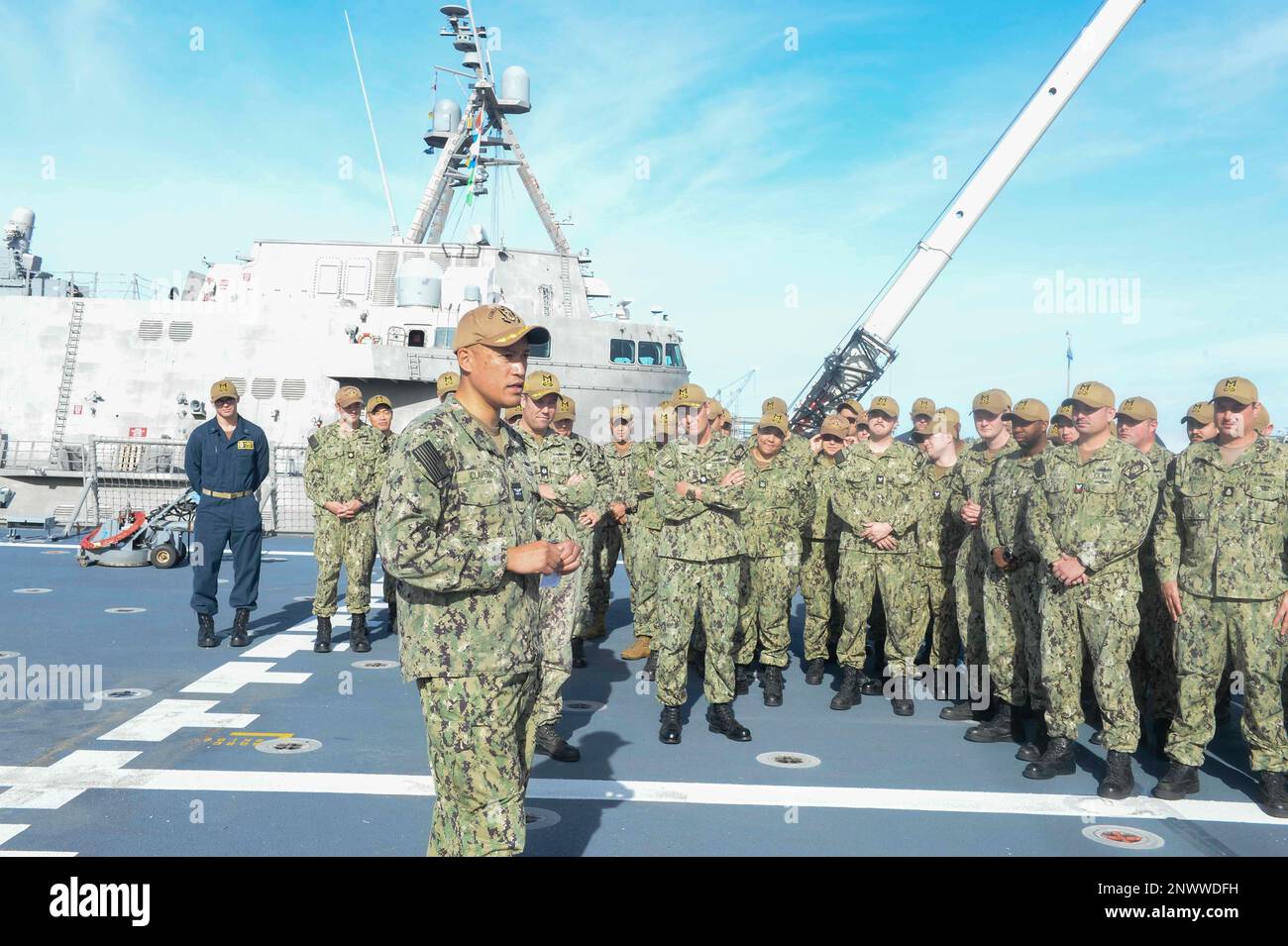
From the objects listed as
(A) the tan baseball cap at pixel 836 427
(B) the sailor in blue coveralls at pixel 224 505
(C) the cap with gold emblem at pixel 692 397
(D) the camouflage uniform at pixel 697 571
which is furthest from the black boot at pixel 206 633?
(A) the tan baseball cap at pixel 836 427

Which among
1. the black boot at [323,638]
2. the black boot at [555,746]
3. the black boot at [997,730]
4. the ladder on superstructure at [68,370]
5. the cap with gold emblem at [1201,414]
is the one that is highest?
the ladder on superstructure at [68,370]

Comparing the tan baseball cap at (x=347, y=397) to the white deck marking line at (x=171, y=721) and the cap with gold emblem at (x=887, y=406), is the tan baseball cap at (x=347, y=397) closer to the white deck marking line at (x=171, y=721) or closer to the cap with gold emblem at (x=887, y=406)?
the white deck marking line at (x=171, y=721)

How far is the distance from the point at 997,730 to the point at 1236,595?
1.53 metres

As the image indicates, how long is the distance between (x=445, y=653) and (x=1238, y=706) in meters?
5.87

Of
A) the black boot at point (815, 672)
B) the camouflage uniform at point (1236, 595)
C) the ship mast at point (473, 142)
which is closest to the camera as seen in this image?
the camouflage uniform at point (1236, 595)

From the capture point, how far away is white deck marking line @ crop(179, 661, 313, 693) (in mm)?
6031

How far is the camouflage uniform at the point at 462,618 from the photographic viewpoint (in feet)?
8.06

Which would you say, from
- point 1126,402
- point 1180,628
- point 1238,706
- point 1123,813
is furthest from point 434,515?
point 1238,706

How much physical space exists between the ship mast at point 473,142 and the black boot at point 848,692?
54.5ft

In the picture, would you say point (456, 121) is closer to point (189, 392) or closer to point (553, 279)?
point (553, 279)

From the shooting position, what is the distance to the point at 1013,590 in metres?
5.29

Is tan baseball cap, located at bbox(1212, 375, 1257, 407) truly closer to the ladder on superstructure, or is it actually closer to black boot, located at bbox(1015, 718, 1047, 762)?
black boot, located at bbox(1015, 718, 1047, 762)

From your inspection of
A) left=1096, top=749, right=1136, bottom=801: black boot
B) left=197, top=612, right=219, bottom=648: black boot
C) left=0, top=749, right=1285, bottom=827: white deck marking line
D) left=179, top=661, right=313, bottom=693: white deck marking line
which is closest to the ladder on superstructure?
left=197, top=612, right=219, bottom=648: black boot

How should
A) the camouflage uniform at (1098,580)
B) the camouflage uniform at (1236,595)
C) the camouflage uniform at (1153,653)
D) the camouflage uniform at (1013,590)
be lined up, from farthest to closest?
the camouflage uniform at (1153,653)
the camouflage uniform at (1013,590)
the camouflage uniform at (1098,580)
the camouflage uniform at (1236,595)
